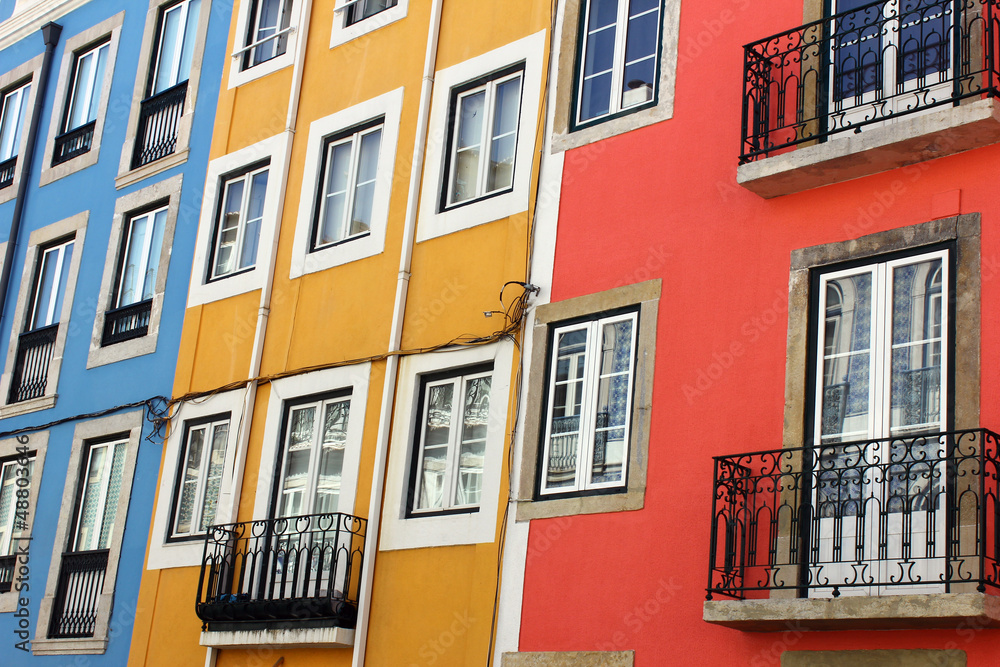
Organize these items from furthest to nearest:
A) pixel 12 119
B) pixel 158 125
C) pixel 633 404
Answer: pixel 12 119 < pixel 158 125 < pixel 633 404

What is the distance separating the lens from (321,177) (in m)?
16.0

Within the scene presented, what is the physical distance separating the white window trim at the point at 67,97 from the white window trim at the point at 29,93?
1.71 feet

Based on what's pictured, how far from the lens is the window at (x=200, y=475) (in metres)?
15.6

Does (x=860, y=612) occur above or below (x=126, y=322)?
below

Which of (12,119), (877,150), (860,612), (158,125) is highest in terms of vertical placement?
(12,119)

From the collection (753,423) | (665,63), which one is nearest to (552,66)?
(665,63)

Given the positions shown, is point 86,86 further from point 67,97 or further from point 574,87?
point 574,87

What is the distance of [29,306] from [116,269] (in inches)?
86.5

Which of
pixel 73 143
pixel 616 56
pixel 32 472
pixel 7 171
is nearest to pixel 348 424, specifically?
pixel 616 56

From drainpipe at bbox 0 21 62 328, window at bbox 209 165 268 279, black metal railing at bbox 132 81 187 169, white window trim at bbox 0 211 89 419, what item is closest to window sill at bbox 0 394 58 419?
white window trim at bbox 0 211 89 419

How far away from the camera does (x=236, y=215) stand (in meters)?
17.0

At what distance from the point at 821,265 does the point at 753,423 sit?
1.40 metres

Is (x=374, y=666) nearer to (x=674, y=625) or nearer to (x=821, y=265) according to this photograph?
(x=674, y=625)

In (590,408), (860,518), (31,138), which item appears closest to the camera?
(860,518)
